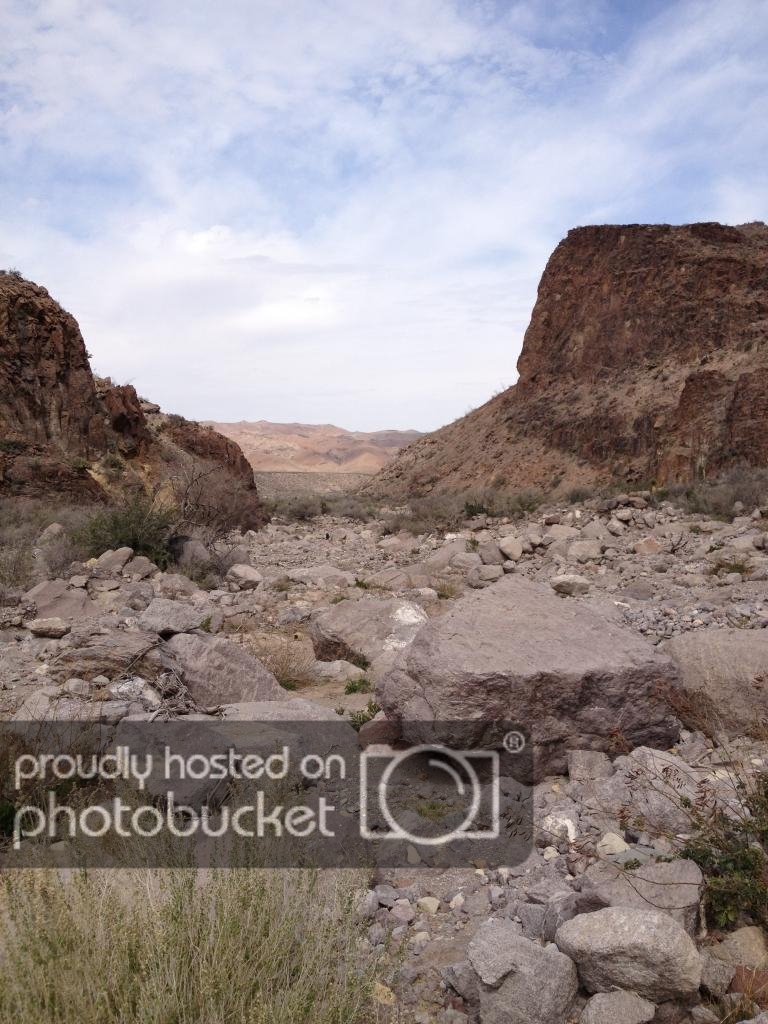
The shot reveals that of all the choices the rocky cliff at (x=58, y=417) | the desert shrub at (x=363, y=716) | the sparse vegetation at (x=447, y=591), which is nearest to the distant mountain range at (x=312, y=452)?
the rocky cliff at (x=58, y=417)

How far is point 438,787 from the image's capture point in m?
3.57

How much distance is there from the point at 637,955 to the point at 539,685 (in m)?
1.54

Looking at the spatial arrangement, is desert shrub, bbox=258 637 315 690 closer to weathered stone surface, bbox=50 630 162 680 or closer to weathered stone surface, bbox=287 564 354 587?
weathered stone surface, bbox=50 630 162 680

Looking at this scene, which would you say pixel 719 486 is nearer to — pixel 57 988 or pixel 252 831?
pixel 252 831

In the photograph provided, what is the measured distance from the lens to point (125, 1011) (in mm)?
1794

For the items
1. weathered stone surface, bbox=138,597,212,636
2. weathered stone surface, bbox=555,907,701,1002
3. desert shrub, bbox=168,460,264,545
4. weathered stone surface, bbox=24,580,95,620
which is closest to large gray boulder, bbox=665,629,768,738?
weathered stone surface, bbox=555,907,701,1002

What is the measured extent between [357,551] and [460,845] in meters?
10.6

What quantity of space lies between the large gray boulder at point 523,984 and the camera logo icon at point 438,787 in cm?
92

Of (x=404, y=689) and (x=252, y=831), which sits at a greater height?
(x=404, y=689)

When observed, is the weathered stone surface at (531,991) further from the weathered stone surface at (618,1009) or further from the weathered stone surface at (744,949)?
the weathered stone surface at (744,949)

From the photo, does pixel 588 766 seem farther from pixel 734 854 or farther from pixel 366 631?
pixel 366 631

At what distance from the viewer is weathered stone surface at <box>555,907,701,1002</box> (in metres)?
2.04

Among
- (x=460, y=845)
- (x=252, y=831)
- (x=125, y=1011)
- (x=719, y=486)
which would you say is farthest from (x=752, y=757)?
(x=719, y=486)

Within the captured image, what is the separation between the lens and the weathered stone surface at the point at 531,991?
207cm
